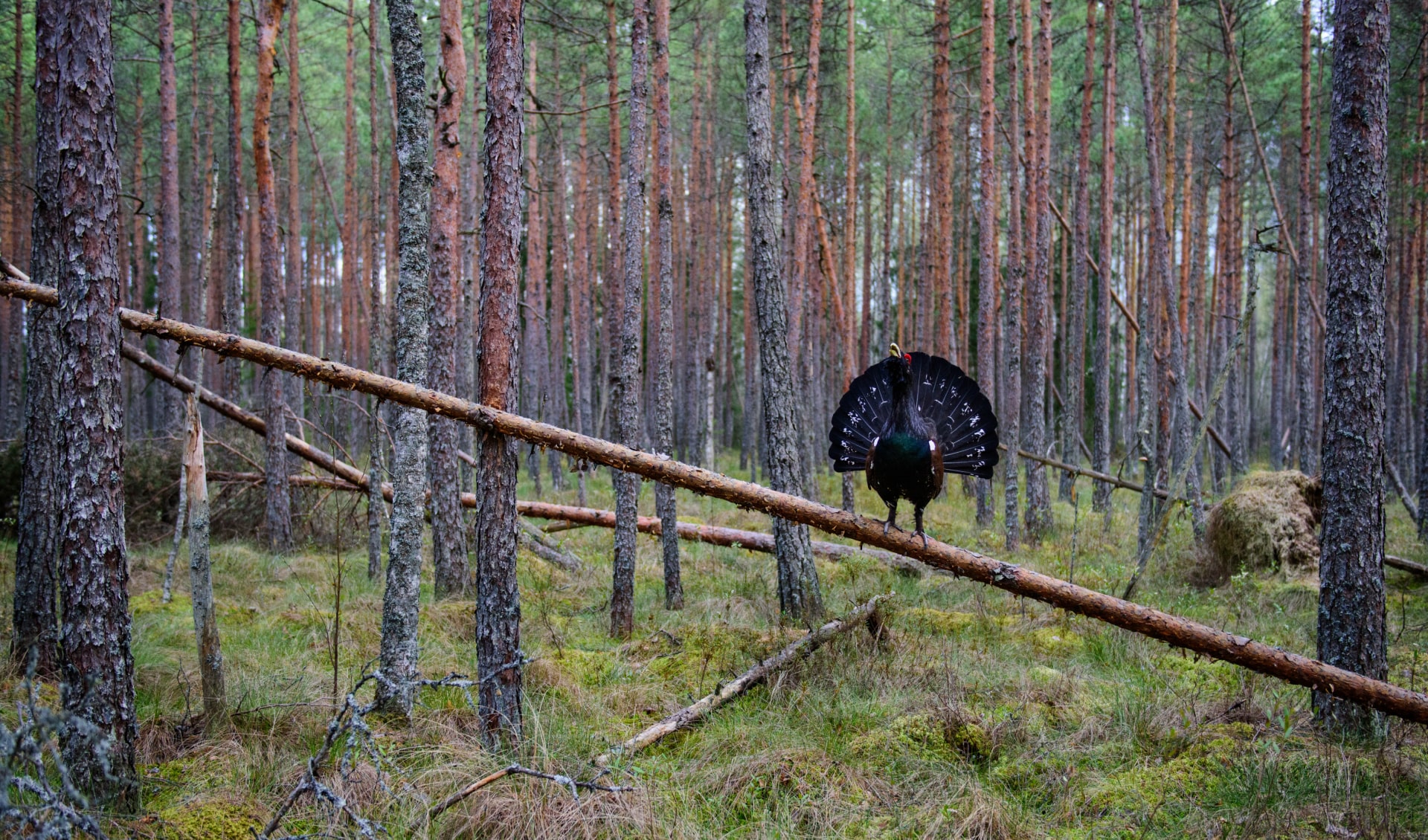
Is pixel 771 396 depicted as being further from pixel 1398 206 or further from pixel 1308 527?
pixel 1398 206

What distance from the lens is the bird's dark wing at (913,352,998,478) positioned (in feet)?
16.7

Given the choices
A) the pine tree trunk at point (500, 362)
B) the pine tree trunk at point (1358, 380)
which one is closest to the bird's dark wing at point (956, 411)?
the pine tree trunk at point (1358, 380)

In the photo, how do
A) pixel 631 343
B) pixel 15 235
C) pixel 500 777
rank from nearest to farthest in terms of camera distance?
pixel 500 777 → pixel 631 343 → pixel 15 235

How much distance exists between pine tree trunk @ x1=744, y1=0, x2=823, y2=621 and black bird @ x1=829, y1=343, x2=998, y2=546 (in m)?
1.91

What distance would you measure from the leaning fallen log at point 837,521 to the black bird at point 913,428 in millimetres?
584

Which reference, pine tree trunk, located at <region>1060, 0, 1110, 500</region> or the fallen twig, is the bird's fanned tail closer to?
the fallen twig

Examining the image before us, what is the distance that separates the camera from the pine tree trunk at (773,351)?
7402mm

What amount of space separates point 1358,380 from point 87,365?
256 inches

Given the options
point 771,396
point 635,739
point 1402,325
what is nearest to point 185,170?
point 771,396

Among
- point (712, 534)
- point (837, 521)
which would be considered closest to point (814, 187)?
point (712, 534)

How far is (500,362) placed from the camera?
4371mm

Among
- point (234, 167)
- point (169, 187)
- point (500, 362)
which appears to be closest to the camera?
point (500, 362)

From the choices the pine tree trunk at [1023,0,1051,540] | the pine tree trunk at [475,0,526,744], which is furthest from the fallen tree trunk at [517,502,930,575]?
the pine tree trunk at [475,0,526,744]

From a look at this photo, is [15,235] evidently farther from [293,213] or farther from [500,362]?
[500,362]
